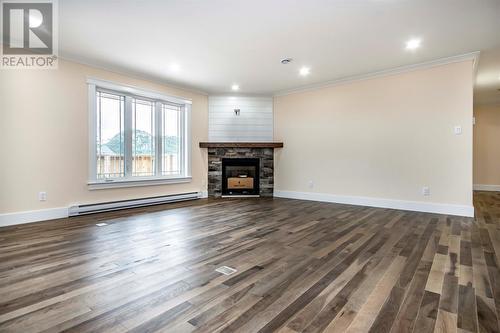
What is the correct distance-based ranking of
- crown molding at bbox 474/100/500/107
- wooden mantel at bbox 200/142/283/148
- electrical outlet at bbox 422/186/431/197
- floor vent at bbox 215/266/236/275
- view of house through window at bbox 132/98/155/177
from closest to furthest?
floor vent at bbox 215/266/236/275 → electrical outlet at bbox 422/186/431/197 → view of house through window at bbox 132/98/155/177 → wooden mantel at bbox 200/142/283/148 → crown molding at bbox 474/100/500/107

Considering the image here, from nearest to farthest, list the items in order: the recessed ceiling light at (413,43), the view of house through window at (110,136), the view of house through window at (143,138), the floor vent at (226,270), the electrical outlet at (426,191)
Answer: the floor vent at (226,270) < the recessed ceiling light at (413,43) < the electrical outlet at (426,191) < the view of house through window at (110,136) < the view of house through window at (143,138)

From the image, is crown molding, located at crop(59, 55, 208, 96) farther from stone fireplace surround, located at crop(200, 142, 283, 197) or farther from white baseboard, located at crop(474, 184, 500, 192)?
white baseboard, located at crop(474, 184, 500, 192)

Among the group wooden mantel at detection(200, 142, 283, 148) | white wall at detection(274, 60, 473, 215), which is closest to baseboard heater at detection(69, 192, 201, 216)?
wooden mantel at detection(200, 142, 283, 148)

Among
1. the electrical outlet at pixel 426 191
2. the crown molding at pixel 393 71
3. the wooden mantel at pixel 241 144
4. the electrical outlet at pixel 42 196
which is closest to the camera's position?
the electrical outlet at pixel 42 196

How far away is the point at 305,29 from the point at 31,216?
435 centimetres

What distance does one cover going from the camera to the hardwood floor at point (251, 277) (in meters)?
1.37

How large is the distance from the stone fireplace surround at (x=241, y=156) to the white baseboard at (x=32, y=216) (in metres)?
2.87

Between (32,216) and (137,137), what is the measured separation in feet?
6.48

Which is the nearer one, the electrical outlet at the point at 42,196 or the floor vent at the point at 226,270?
the floor vent at the point at 226,270

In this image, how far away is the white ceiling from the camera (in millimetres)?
2598

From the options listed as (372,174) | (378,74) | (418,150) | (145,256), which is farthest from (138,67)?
(418,150)

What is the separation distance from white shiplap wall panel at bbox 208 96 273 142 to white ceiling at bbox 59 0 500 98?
1.42 meters

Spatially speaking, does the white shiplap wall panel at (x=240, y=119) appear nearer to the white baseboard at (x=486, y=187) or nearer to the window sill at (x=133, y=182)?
the window sill at (x=133, y=182)

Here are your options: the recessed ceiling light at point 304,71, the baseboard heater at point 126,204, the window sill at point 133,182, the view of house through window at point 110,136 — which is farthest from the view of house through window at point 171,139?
the recessed ceiling light at point 304,71
